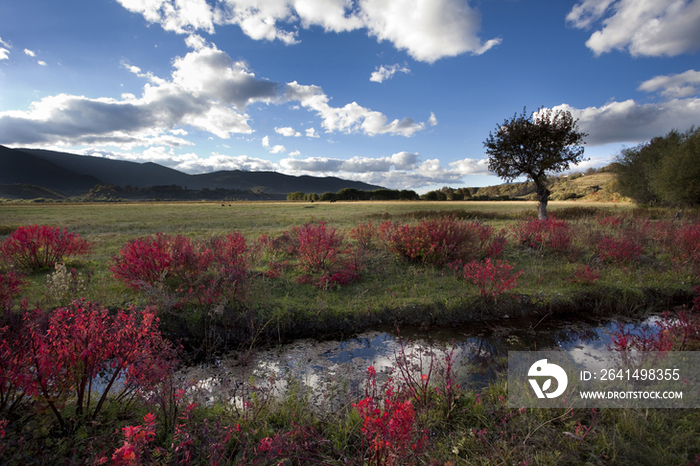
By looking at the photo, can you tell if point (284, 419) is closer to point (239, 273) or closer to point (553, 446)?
point (553, 446)

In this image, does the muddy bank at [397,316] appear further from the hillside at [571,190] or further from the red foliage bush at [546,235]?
the hillside at [571,190]

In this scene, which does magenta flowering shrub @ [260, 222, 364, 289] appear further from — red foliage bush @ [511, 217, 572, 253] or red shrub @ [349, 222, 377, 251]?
red foliage bush @ [511, 217, 572, 253]

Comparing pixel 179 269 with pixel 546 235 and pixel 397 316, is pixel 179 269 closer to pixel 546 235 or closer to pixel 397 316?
pixel 397 316

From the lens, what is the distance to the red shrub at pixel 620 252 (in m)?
10.7

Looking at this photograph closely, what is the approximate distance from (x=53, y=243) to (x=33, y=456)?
A: 9737mm

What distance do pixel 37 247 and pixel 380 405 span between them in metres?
12.2

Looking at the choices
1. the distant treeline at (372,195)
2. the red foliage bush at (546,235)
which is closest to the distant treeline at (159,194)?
the distant treeline at (372,195)

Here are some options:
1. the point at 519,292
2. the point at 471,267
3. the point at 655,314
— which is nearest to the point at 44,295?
the point at 471,267

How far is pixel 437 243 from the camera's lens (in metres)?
10.6

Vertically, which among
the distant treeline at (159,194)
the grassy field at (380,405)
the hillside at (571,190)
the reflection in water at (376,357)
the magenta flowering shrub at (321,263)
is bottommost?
the reflection in water at (376,357)

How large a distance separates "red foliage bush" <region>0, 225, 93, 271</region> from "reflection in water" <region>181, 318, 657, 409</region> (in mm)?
8061

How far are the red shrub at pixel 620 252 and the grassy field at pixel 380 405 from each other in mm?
275

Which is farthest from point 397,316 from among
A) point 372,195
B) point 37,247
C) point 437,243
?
point 372,195

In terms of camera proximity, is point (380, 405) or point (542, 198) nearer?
point (380, 405)
